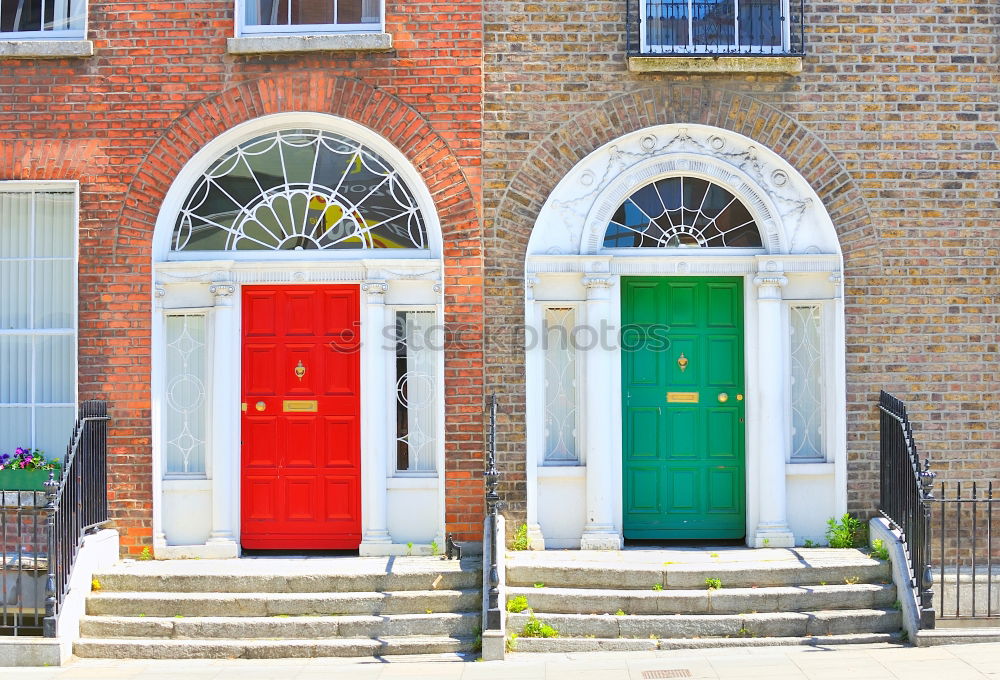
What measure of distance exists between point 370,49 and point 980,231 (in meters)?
5.34

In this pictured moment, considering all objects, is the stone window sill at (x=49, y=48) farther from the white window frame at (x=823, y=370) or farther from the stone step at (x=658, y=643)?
the white window frame at (x=823, y=370)

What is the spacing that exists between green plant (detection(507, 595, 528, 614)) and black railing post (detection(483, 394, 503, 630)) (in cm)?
30

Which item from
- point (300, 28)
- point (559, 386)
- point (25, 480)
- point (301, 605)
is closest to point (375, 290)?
point (559, 386)

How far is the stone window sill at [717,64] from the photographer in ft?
29.8

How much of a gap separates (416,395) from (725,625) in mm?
3163

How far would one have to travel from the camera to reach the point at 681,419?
30.9 feet

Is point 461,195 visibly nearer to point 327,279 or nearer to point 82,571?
point 327,279

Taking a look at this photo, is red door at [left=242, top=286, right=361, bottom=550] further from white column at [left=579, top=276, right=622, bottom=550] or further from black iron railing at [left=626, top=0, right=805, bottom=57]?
black iron railing at [left=626, top=0, right=805, bottom=57]

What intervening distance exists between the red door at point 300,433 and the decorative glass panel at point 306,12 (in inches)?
91.5

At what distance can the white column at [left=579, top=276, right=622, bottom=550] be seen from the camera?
9.11 meters

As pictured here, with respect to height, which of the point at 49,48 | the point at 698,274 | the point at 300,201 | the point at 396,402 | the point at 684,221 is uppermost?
the point at 49,48

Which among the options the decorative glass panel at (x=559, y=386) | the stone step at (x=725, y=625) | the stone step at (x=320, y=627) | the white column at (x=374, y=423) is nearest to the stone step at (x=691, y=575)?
the stone step at (x=725, y=625)

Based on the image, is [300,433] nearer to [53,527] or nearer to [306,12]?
[53,527]

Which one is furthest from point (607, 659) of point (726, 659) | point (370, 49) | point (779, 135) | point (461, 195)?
point (370, 49)
